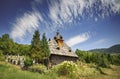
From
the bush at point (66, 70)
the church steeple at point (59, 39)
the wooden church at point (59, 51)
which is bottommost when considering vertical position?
the bush at point (66, 70)

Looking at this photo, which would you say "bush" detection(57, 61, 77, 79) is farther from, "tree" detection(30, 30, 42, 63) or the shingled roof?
the shingled roof

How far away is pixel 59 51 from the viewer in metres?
42.0

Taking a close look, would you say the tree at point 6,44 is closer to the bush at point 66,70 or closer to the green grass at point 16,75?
the bush at point 66,70

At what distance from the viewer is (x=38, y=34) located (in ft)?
116

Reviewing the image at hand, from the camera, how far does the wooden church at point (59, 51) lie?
132 feet

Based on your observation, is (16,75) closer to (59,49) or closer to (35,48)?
(35,48)

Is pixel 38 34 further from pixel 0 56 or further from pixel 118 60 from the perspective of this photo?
pixel 118 60

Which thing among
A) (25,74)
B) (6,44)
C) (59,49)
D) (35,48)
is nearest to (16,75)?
(25,74)

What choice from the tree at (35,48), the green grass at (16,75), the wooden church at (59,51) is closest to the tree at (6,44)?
the wooden church at (59,51)

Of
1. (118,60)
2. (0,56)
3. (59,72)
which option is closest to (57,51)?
(0,56)

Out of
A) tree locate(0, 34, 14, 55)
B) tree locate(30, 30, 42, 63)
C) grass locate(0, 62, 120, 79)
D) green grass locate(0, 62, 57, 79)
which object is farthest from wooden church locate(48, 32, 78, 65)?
tree locate(0, 34, 14, 55)

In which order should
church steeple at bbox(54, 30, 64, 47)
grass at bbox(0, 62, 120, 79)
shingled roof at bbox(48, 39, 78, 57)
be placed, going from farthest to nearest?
church steeple at bbox(54, 30, 64, 47), shingled roof at bbox(48, 39, 78, 57), grass at bbox(0, 62, 120, 79)

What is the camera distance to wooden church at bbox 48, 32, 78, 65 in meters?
40.2

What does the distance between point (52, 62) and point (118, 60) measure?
37.2 m
